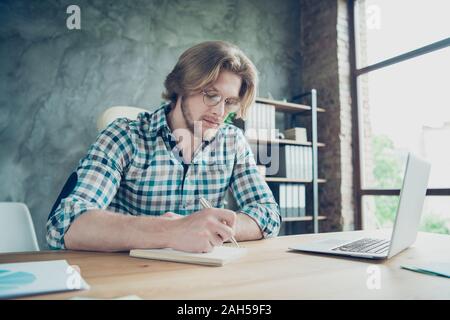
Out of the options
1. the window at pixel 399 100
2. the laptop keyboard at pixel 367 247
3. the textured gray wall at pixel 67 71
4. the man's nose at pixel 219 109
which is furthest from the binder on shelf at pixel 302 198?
the laptop keyboard at pixel 367 247

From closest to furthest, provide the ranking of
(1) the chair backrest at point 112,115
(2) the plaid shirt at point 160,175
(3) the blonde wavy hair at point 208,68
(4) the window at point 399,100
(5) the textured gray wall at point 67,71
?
(2) the plaid shirt at point 160,175, (3) the blonde wavy hair at point 208,68, (1) the chair backrest at point 112,115, (5) the textured gray wall at point 67,71, (4) the window at point 399,100

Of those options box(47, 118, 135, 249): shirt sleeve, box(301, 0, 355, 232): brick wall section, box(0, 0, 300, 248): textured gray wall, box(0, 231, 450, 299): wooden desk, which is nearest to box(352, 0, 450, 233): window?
box(301, 0, 355, 232): brick wall section

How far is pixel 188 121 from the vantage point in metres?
1.40

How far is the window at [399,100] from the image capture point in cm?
286

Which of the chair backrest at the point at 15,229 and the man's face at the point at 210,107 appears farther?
the man's face at the point at 210,107

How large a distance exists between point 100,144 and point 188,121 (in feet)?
1.21

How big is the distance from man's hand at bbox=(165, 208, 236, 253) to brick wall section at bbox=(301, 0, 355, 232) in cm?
275

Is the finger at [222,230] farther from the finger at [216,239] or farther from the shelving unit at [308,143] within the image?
the shelving unit at [308,143]

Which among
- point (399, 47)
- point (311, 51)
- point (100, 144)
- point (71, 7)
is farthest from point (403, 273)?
point (311, 51)

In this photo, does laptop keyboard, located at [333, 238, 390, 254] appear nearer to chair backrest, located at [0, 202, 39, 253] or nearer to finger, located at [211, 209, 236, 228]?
finger, located at [211, 209, 236, 228]

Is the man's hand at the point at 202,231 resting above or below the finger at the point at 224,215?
below

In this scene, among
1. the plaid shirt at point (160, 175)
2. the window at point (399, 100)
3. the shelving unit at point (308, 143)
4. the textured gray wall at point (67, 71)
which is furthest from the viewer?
the shelving unit at point (308, 143)

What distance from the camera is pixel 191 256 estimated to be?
0.74 meters

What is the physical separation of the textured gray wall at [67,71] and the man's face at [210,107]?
1.41 meters
